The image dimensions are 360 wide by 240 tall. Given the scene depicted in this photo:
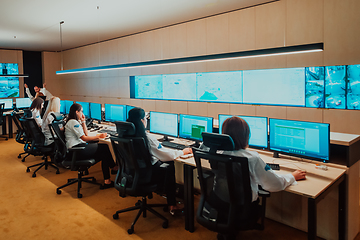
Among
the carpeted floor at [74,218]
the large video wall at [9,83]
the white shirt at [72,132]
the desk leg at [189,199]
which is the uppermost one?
the large video wall at [9,83]

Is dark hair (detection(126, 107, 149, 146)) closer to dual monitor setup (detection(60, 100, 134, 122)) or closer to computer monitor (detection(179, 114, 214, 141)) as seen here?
computer monitor (detection(179, 114, 214, 141))

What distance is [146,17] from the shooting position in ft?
19.3

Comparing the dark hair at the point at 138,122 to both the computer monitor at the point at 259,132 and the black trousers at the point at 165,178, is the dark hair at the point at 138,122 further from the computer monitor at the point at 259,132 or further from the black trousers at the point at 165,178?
the computer monitor at the point at 259,132

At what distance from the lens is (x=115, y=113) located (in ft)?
17.6

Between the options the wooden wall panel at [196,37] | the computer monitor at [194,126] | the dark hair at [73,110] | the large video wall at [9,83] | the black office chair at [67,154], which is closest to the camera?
the computer monitor at [194,126]

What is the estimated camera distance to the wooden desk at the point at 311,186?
81.1 inches

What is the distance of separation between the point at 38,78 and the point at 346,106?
1051cm

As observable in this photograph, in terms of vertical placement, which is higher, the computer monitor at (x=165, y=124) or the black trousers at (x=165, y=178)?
the computer monitor at (x=165, y=124)

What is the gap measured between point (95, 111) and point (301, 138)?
439 cm

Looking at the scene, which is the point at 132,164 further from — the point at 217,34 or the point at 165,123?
the point at 217,34

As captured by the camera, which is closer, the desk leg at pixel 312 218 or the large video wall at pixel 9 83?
the desk leg at pixel 312 218

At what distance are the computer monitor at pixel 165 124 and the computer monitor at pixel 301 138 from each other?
1.46 m

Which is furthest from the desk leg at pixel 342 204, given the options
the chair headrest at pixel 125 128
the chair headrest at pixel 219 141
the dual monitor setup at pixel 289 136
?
the chair headrest at pixel 125 128

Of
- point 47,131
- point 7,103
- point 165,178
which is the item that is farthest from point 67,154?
point 7,103
